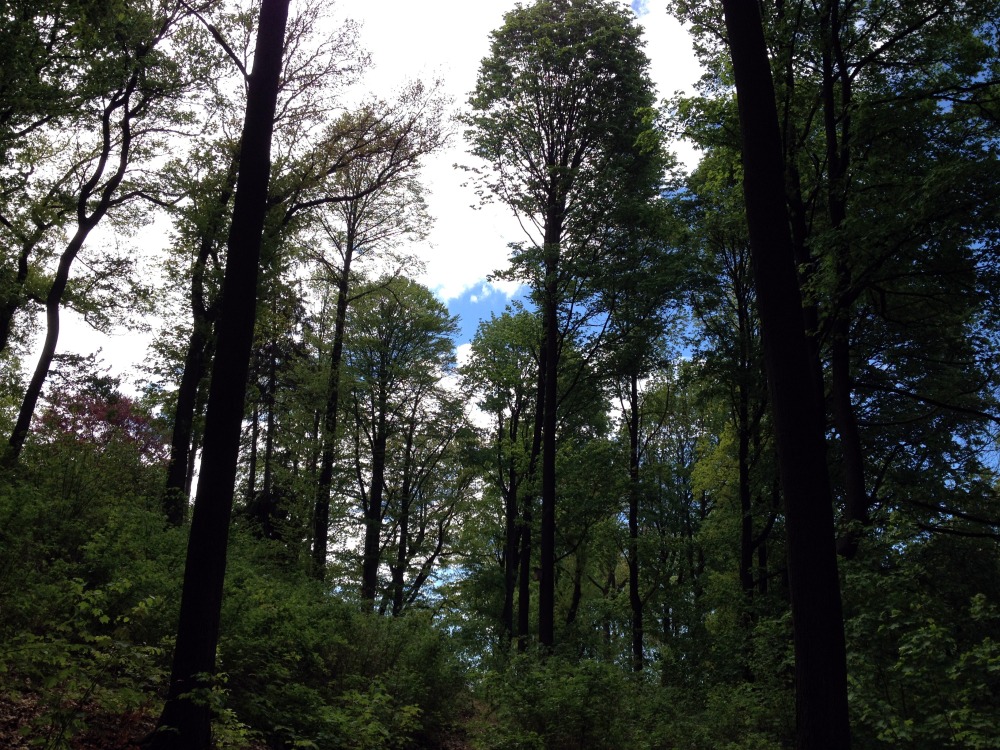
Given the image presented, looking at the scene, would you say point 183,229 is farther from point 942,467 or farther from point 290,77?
point 942,467

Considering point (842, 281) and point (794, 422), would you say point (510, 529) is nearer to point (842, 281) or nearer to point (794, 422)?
point (842, 281)

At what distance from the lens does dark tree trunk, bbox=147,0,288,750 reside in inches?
215

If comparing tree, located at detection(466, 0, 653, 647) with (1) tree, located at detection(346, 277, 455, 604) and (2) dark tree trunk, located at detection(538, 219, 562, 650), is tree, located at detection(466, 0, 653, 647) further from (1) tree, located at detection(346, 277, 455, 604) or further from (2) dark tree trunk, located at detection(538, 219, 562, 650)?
(1) tree, located at detection(346, 277, 455, 604)

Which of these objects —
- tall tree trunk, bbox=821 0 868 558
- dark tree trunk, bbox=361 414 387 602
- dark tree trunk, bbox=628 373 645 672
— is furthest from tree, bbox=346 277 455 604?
tall tree trunk, bbox=821 0 868 558

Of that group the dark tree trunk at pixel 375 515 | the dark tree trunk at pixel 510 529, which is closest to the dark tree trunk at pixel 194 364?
the dark tree trunk at pixel 375 515

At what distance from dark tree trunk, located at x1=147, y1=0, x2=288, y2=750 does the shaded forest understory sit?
0.04 m

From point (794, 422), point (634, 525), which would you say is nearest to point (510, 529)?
point (634, 525)

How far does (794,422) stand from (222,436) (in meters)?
5.22

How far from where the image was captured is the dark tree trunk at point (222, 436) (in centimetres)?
546

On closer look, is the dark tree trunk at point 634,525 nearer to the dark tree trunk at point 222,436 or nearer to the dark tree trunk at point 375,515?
the dark tree trunk at point 375,515

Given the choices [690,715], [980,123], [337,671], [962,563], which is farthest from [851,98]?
[337,671]

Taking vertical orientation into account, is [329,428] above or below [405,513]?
above

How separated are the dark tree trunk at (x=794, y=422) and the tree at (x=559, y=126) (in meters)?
9.48

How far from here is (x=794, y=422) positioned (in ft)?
18.6
